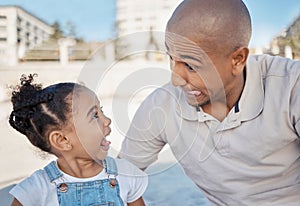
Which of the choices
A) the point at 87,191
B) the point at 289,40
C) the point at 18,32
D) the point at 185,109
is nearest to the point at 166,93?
the point at 185,109

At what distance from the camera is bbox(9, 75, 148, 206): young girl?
92cm

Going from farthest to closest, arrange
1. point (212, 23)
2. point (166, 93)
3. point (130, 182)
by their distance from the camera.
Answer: point (166, 93) → point (130, 182) → point (212, 23)

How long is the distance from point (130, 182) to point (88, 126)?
0.52 ft

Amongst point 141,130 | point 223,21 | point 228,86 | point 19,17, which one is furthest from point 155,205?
point 19,17

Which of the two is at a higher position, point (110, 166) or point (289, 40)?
point (289, 40)

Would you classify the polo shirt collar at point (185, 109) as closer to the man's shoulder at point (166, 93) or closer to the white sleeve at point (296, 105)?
the man's shoulder at point (166, 93)

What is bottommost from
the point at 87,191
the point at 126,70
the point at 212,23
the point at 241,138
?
the point at 87,191

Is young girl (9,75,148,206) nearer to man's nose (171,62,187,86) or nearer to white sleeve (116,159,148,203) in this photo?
white sleeve (116,159,148,203)

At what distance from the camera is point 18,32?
715 centimetres

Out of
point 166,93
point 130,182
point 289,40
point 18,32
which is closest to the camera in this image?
point 130,182

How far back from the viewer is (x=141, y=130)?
1.10 metres

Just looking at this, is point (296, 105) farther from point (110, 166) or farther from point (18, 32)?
point (18, 32)

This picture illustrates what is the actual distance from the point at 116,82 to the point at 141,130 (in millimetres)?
177

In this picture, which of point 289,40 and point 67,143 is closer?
point 67,143
